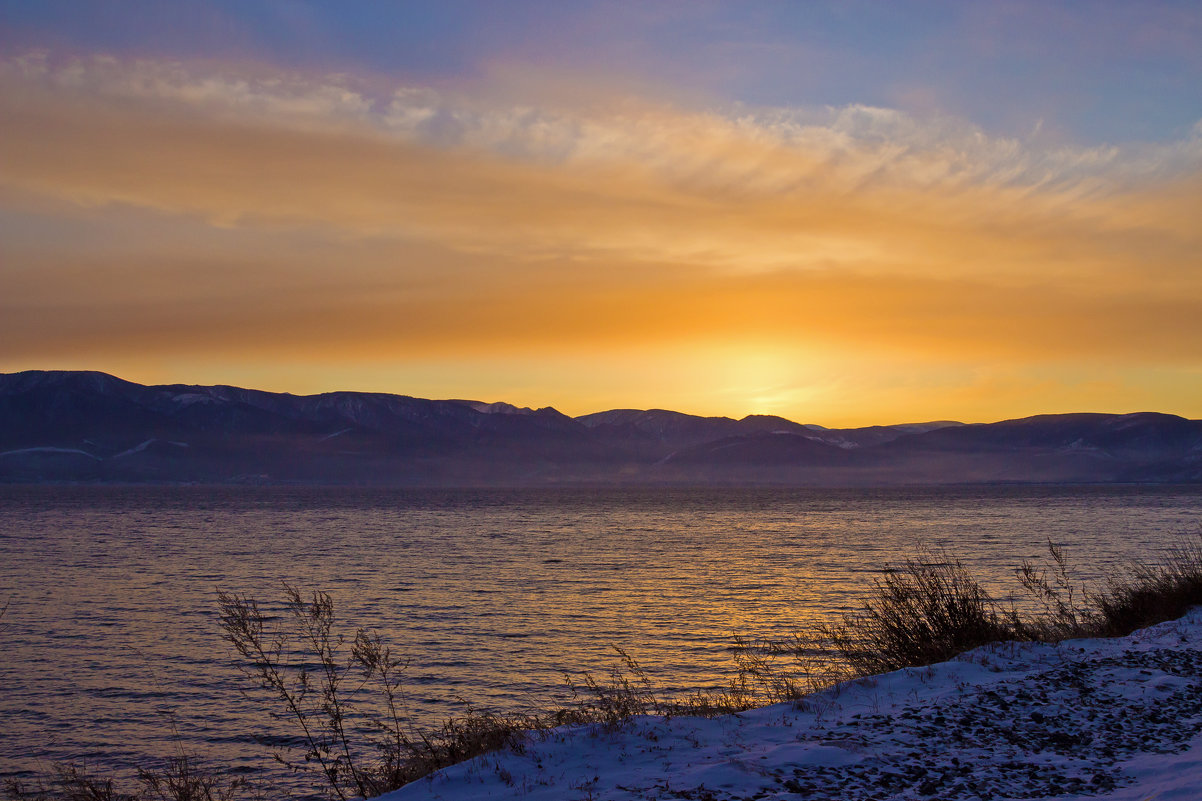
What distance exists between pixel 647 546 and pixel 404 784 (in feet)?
206

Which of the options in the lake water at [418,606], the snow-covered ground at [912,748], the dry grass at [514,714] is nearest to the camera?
the snow-covered ground at [912,748]

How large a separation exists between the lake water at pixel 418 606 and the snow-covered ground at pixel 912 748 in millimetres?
9565

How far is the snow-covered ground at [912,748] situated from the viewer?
8.21 metres

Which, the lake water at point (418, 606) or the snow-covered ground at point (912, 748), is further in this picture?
the lake water at point (418, 606)

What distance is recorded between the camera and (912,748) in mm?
9250

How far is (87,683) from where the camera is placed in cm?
2298

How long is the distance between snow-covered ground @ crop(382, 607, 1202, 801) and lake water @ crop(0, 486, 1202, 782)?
31.4 ft

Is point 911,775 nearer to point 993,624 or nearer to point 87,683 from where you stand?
point 993,624

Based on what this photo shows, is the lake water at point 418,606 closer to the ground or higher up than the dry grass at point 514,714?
closer to the ground

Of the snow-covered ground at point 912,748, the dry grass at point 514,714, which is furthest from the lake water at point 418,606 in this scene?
the snow-covered ground at point 912,748

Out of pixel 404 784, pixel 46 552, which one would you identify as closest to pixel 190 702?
pixel 404 784

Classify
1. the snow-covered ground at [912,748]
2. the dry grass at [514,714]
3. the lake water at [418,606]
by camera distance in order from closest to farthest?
1. the snow-covered ground at [912,748]
2. the dry grass at [514,714]
3. the lake water at [418,606]

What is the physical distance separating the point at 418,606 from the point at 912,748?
28889mm

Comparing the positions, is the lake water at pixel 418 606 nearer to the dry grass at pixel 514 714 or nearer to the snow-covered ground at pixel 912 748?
the dry grass at pixel 514 714
